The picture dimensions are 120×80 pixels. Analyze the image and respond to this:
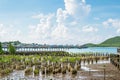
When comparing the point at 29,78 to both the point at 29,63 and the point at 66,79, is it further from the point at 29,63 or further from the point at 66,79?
the point at 29,63

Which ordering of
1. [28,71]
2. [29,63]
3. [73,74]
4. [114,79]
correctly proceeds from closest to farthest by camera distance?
[114,79]
[73,74]
[28,71]
[29,63]

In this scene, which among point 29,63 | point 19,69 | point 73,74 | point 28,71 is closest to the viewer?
point 73,74

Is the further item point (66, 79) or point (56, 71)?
point (56, 71)

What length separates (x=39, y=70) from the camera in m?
53.6

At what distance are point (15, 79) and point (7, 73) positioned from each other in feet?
27.8

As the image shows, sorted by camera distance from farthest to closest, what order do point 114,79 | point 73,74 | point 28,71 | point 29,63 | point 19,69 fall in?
point 29,63
point 19,69
point 28,71
point 73,74
point 114,79

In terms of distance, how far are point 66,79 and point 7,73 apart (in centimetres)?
1281

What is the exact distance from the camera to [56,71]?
51.9 m

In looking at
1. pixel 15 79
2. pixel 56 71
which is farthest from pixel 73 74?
pixel 15 79

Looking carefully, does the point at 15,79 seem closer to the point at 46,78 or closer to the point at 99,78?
the point at 46,78

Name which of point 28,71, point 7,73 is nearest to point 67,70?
point 28,71

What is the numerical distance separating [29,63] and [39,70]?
15.7m

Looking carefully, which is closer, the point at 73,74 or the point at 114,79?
the point at 114,79

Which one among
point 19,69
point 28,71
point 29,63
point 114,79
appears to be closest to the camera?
point 114,79
